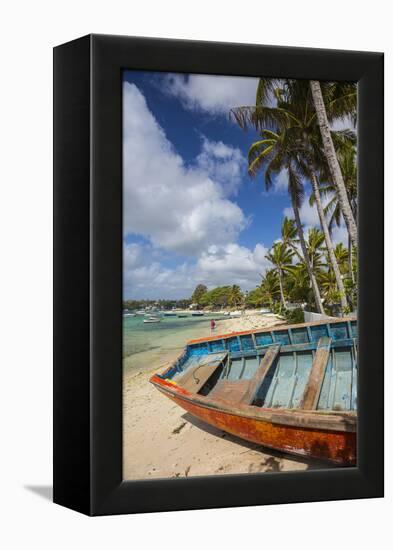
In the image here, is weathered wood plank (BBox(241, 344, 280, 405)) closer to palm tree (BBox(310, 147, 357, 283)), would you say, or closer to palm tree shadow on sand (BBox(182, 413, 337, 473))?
palm tree shadow on sand (BBox(182, 413, 337, 473))

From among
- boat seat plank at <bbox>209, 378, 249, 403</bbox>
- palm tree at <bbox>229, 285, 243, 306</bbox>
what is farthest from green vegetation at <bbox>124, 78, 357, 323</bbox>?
boat seat plank at <bbox>209, 378, 249, 403</bbox>

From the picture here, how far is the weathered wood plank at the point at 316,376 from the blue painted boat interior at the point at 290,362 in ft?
0.09

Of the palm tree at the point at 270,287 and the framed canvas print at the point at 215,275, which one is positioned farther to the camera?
the palm tree at the point at 270,287

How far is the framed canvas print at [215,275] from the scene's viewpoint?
507cm

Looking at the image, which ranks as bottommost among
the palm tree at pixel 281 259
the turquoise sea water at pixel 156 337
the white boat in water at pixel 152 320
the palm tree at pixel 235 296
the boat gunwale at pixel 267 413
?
the boat gunwale at pixel 267 413

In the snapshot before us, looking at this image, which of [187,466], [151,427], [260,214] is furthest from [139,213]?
[187,466]

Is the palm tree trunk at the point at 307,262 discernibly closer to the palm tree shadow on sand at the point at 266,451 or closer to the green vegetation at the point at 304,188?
the green vegetation at the point at 304,188

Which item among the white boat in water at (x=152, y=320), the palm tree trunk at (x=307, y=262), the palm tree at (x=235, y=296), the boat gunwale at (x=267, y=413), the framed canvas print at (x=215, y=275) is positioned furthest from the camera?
the palm tree trunk at (x=307, y=262)

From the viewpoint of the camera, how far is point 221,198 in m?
5.39

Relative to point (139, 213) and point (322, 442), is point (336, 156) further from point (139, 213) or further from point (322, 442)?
point (322, 442)

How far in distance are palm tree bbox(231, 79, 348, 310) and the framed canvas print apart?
2 centimetres

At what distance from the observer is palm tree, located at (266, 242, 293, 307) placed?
546 cm

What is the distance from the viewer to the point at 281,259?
549 centimetres

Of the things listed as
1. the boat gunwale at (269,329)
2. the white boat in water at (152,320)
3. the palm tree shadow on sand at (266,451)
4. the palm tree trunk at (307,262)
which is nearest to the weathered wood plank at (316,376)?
the boat gunwale at (269,329)
